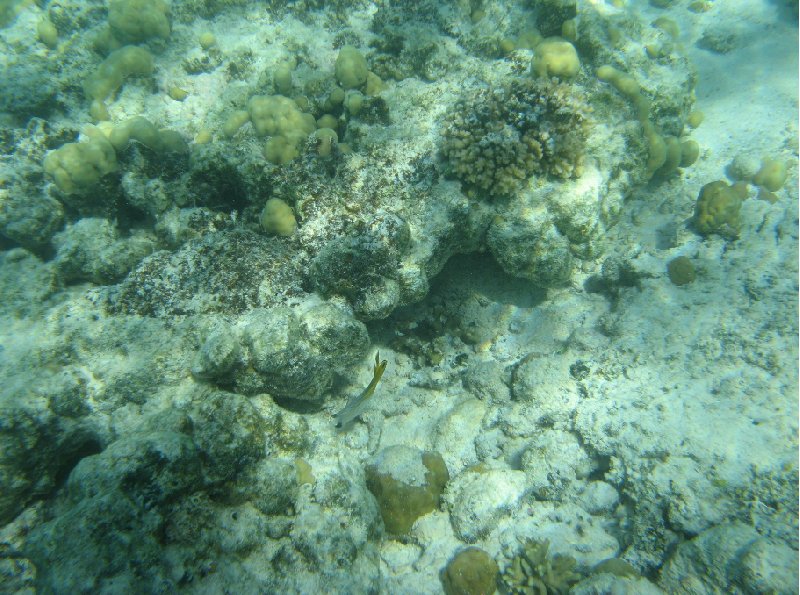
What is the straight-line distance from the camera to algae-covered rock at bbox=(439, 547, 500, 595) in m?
3.43

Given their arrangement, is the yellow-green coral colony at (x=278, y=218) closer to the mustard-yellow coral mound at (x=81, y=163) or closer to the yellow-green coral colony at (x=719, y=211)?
the mustard-yellow coral mound at (x=81, y=163)

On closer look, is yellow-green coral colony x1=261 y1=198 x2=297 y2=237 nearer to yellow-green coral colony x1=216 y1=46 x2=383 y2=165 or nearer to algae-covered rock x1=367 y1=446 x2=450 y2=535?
yellow-green coral colony x1=216 y1=46 x2=383 y2=165

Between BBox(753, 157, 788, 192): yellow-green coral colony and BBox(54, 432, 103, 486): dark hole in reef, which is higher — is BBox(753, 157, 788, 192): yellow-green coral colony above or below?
above

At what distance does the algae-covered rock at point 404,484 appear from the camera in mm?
3824

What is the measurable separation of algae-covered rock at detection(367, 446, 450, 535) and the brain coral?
3.10m

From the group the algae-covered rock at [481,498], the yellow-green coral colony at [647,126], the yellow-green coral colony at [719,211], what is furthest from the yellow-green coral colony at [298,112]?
the yellow-green coral colony at [719,211]

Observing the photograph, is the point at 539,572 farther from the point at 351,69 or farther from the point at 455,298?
the point at 351,69

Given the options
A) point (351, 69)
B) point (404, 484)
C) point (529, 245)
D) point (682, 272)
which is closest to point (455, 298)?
point (529, 245)

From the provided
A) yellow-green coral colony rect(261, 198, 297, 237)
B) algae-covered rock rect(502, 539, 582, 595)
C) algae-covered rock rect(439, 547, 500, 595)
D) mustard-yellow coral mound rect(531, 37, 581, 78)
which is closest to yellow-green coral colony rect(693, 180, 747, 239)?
mustard-yellow coral mound rect(531, 37, 581, 78)

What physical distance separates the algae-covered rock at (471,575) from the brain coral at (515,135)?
3740 mm

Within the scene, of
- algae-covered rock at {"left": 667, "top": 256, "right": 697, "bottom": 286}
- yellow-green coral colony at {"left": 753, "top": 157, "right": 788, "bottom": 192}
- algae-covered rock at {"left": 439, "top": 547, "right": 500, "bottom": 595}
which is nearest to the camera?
algae-covered rock at {"left": 439, "top": 547, "right": 500, "bottom": 595}

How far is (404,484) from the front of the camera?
387 centimetres

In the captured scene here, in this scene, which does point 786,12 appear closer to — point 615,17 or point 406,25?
point 615,17

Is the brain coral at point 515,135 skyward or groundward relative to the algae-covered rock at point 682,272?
skyward
